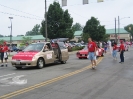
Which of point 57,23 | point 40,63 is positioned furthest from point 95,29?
point 40,63

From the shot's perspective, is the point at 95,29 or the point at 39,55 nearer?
the point at 39,55

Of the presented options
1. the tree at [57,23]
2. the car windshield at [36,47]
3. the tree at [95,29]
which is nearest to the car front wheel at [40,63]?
the car windshield at [36,47]

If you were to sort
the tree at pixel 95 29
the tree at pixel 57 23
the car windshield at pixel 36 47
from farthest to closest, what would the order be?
the tree at pixel 95 29, the tree at pixel 57 23, the car windshield at pixel 36 47

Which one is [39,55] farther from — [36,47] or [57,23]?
[57,23]

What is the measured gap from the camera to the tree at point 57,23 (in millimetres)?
45250

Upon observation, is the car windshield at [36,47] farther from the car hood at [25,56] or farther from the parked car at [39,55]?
the car hood at [25,56]

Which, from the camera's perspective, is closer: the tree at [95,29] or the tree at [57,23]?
the tree at [57,23]

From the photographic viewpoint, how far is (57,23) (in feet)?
149

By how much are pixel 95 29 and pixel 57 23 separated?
17.5m

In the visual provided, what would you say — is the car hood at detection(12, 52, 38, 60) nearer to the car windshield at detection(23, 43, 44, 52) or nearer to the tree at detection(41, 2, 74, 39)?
the car windshield at detection(23, 43, 44, 52)

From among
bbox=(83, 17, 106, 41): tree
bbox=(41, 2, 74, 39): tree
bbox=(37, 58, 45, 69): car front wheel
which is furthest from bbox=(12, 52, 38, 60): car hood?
bbox=(83, 17, 106, 41): tree

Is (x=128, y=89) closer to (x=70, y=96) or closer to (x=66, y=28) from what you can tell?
(x=70, y=96)

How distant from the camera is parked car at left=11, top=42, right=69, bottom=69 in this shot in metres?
13.1

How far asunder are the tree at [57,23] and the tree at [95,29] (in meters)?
14.4
